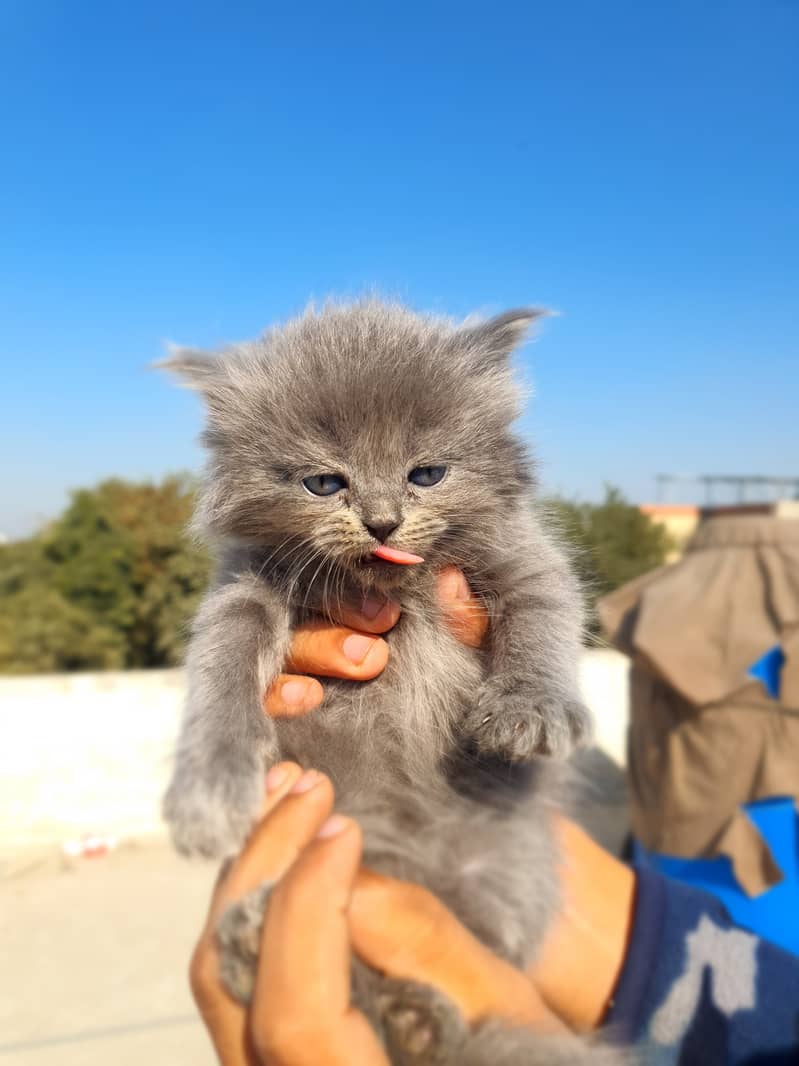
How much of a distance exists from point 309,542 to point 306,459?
189mm

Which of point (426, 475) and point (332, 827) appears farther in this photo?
point (426, 475)

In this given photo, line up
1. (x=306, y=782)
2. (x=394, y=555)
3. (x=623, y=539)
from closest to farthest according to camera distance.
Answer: (x=306, y=782) → (x=394, y=555) → (x=623, y=539)

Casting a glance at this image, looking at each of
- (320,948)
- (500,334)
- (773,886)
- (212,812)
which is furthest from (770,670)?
(212,812)

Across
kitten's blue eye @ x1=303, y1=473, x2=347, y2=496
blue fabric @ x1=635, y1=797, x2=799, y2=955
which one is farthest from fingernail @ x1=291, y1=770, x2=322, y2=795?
blue fabric @ x1=635, y1=797, x2=799, y2=955

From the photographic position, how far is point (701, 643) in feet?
12.2

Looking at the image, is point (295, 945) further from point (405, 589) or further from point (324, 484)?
point (324, 484)

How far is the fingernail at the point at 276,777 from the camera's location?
1.61 m

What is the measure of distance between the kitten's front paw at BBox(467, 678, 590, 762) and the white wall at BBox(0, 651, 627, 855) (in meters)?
4.03

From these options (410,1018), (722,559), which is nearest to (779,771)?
(722,559)

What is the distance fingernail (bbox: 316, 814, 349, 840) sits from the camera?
1537 millimetres

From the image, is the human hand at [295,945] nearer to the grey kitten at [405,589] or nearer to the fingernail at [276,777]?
the fingernail at [276,777]

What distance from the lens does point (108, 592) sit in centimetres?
741

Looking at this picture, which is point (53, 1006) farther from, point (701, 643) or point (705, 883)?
point (701, 643)

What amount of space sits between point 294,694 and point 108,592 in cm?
612
